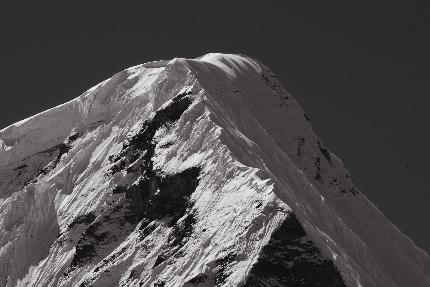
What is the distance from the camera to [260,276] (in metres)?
200

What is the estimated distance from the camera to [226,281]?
655ft

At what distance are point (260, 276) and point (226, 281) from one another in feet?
13.5
